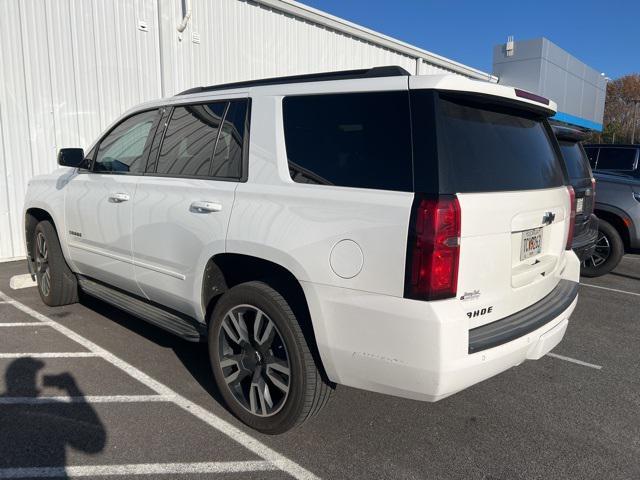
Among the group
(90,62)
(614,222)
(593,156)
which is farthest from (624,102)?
(90,62)

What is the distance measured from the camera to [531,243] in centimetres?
279

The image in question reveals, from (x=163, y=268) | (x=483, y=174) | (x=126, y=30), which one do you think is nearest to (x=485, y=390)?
(x=483, y=174)

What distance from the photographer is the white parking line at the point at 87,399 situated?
3.34 meters

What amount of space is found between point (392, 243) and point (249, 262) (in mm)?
1042

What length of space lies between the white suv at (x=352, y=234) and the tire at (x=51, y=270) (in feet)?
5.04

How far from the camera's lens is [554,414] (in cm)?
332

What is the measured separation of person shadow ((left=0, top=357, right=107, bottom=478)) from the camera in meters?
2.72

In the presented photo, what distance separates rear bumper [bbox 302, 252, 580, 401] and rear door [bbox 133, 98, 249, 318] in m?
0.92

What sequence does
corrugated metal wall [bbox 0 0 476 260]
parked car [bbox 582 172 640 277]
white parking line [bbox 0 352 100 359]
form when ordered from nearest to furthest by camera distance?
white parking line [bbox 0 352 100 359] → parked car [bbox 582 172 640 277] → corrugated metal wall [bbox 0 0 476 260]

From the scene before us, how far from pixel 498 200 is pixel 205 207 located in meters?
1.69

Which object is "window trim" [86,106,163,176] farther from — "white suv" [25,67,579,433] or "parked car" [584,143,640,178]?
"parked car" [584,143,640,178]

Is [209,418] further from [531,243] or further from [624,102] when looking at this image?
[624,102]

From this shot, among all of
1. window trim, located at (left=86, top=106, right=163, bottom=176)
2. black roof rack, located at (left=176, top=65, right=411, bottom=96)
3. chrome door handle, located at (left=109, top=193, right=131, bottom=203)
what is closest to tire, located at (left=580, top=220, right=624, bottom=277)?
black roof rack, located at (left=176, top=65, right=411, bottom=96)

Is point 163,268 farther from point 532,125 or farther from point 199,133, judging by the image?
point 532,125
